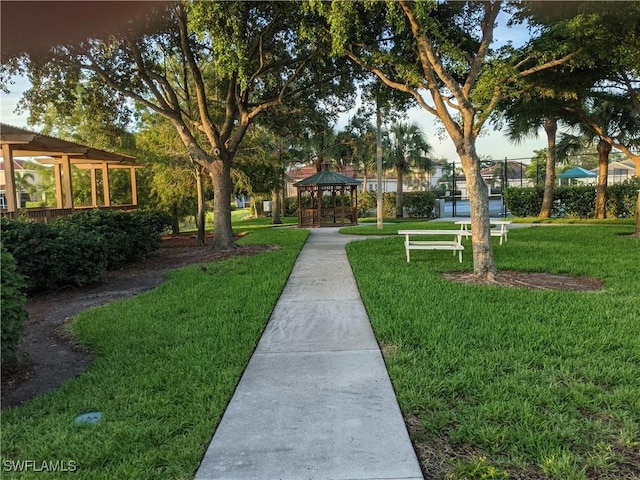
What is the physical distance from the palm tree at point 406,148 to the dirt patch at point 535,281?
853 inches

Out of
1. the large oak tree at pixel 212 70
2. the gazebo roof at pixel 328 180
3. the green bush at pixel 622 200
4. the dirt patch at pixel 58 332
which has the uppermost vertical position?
the large oak tree at pixel 212 70

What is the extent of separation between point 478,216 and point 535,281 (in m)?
1.41

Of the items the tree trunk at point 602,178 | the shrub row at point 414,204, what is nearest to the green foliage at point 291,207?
the shrub row at point 414,204

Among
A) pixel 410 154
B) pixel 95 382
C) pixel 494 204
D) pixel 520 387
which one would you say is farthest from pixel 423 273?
pixel 494 204

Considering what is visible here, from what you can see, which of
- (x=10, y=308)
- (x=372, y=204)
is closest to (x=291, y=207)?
(x=372, y=204)

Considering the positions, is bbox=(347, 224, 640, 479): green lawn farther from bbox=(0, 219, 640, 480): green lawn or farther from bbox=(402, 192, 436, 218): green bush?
bbox=(402, 192, 436, 218): green bush

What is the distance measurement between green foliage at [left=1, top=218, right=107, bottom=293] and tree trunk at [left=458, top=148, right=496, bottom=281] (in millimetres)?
6516

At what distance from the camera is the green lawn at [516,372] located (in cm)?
267

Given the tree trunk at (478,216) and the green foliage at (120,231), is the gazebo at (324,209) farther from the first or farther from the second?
the tree trunk at (478,216)

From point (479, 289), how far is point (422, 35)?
14.7 feet

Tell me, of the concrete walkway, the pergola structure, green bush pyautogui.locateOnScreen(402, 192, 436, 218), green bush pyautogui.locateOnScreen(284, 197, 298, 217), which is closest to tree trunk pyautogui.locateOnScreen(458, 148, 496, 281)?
the concrete walkway

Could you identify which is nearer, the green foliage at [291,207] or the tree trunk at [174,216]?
the tree trunk at [174,216]

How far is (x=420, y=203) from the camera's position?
90.9ft

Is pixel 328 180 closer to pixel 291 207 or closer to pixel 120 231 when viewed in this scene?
pixel 120 231
